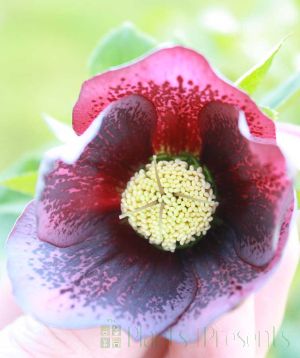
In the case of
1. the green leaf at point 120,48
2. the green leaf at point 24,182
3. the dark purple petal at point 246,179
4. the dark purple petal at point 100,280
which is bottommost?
the dark purple petal at point 100,280

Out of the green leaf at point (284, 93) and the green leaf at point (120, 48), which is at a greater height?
the green leaf at point (120, 48)

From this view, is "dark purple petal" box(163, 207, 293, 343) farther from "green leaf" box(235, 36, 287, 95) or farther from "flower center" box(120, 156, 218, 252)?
"green leaf" box(235, 36, 287, 95)

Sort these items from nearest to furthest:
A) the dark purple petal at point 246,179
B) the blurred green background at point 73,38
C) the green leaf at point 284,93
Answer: the dark purple petal at point 246,179
the green leaf at point 284,93
the blurred green background at point 73,38

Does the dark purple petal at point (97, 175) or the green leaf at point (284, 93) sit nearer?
the dark purple petal at point (97, 175)

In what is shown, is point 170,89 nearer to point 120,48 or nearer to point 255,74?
point 255,74

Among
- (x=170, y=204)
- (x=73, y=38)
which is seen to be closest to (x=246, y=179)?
(x=170, y=204)

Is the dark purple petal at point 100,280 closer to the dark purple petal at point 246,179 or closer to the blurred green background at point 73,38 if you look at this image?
the dark purple petal at point 246,179

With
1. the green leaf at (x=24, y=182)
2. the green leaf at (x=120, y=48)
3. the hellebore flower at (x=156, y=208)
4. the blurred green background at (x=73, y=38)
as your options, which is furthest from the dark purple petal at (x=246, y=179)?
the blurred green background at (x=73, y=38)
